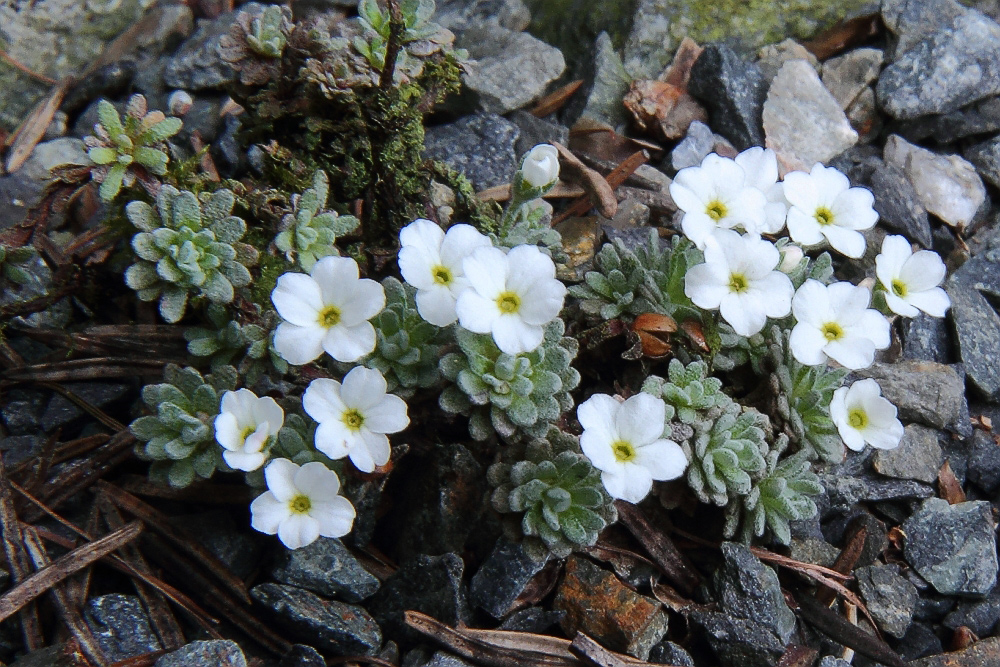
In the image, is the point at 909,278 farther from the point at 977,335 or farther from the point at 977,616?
the point at 977,616

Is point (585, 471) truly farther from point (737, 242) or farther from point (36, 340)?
point (36, 340)

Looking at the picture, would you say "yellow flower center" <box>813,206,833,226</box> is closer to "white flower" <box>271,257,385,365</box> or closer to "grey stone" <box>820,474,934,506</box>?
"grey stone" <box>820,474,934,506</box>

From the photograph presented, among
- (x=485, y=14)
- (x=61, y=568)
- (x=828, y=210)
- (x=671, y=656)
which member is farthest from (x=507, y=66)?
(x=61, y=568)

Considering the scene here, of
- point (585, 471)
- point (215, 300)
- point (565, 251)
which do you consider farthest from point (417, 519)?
point (565, 251)

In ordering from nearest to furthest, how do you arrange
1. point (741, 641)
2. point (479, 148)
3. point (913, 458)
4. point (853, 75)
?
point (741, 641) < point (913, 458) < point (479, 148) < point (853, 75)

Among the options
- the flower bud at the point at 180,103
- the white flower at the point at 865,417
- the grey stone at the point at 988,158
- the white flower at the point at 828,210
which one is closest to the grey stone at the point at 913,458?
the white flower at the point at 865,417

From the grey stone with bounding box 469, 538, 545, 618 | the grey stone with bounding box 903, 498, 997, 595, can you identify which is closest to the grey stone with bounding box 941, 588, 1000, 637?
the grey stone with bounding box 903, 498, 997, 595
